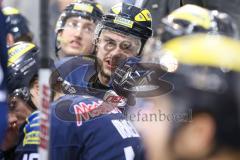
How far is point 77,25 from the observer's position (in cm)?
631

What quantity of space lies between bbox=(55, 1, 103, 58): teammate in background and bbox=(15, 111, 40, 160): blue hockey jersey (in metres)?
1.75

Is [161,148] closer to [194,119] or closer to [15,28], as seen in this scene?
[194,119]

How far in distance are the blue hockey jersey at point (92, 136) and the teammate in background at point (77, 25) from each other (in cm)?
205

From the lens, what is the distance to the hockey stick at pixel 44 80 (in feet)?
10.5

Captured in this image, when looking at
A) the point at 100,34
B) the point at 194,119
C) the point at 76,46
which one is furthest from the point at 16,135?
the point at 194,119

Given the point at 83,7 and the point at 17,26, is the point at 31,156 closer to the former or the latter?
the point at 83,7

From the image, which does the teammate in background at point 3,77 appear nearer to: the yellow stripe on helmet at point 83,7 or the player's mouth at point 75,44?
the player's mouth at point 75,44

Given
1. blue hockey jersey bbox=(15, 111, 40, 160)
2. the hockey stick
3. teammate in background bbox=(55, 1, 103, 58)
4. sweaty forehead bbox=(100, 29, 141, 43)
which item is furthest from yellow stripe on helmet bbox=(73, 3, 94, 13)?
the hockey stick

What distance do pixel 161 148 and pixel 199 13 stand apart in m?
0.77

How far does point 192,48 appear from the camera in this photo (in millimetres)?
2564

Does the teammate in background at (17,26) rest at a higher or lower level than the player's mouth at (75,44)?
lower

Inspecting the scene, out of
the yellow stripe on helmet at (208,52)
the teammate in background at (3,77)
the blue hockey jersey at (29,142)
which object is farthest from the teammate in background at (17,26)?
the yellow stripe on helmet at (208,52)

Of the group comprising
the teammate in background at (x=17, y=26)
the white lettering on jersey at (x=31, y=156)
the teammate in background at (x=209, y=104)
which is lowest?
the teammate in background at (x=17, y=26)

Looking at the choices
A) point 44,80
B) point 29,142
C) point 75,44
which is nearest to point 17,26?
point 75,44
